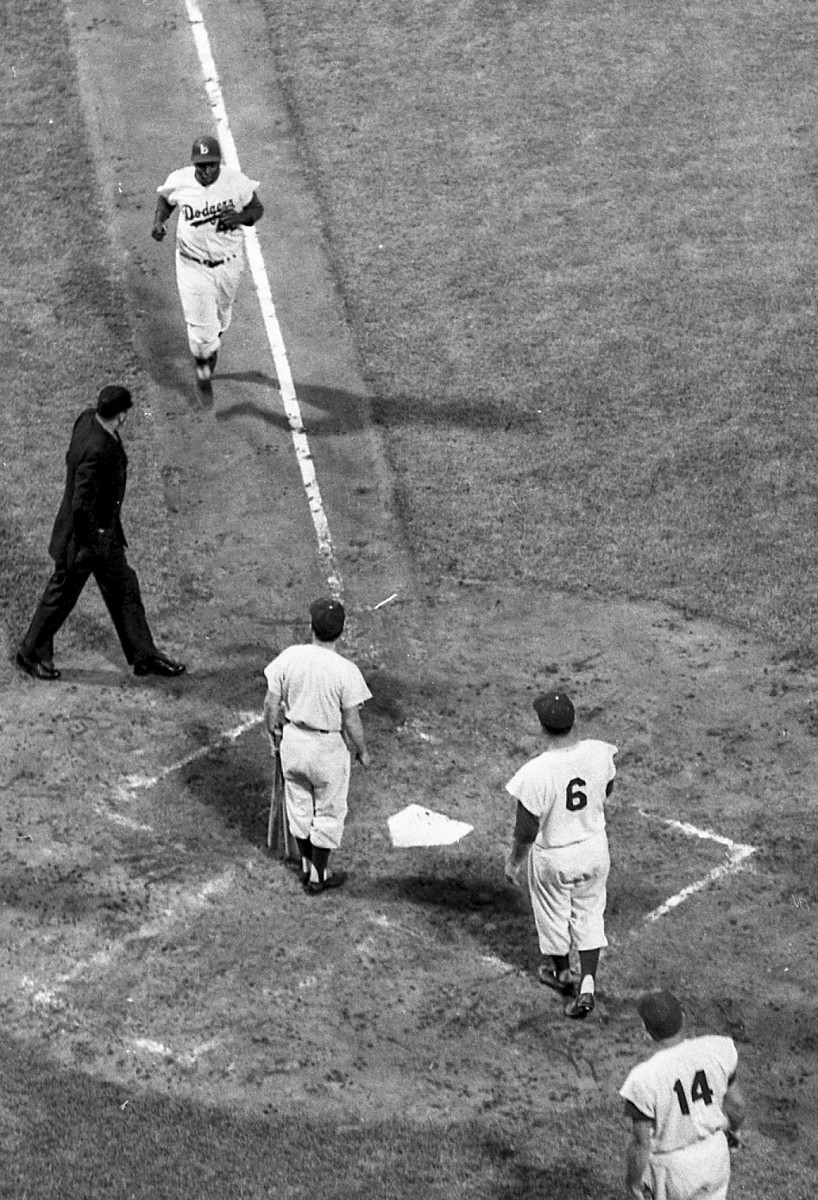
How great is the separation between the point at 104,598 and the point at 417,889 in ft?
11.2

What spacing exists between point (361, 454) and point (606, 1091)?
7.83 m

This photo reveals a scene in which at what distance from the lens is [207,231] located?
16281 millimetres

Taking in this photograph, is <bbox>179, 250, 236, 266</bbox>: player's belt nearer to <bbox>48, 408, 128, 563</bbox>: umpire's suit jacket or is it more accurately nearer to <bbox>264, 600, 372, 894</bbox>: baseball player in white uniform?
<bbox>48, 408, 128, 563</bbox>: umpire's suit jacket

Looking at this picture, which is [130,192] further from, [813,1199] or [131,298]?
[813,1199]

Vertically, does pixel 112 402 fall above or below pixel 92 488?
above

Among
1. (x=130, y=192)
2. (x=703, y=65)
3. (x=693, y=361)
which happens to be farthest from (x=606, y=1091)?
(x=703, y=65)

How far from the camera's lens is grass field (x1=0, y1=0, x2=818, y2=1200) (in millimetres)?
10070

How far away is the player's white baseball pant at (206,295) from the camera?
16500 millimetres

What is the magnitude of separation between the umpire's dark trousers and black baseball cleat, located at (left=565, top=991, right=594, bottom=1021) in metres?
4.51

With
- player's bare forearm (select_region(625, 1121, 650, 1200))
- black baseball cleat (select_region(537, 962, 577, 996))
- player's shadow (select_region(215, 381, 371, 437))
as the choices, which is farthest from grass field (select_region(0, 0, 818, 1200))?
player's bare forearm (select_region(625, 1121, 650, 1200))

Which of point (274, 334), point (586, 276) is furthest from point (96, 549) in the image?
point (586, 276)

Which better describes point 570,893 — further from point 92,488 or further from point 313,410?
point 313,410

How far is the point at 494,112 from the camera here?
21641 mm

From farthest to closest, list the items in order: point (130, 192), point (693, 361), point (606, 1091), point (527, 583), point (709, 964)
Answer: point (130, 192)
point (693, 361)
point (527, 583)
point (709, 964)
point (606, 1091)
